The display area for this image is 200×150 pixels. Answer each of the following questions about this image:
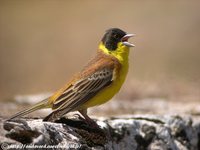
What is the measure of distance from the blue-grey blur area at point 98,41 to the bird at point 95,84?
6.86 feet

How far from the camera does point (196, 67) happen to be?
60.5ft

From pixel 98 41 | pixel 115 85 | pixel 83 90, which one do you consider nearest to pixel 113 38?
pixel 115 85

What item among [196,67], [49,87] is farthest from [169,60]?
[49,87]

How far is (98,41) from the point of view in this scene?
72.5 ft

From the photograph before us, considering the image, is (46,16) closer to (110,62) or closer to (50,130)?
(110,62)

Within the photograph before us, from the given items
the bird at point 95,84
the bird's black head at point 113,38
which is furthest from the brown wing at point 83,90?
the bird's black head at point 113,38

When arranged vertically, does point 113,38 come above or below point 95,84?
above

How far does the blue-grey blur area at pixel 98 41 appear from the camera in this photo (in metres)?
14.5

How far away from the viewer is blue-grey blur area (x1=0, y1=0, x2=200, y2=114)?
1446 cm

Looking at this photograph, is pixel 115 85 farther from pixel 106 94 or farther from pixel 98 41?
pixel 98 41

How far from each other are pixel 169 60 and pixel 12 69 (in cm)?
423

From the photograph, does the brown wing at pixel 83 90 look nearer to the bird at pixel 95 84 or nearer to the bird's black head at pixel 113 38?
the bird at pixel 95 84

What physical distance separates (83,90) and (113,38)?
1338mm

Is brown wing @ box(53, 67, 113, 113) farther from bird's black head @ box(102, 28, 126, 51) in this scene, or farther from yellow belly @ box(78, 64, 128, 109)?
bird's black head @ box(102, 28, 126, 51)
